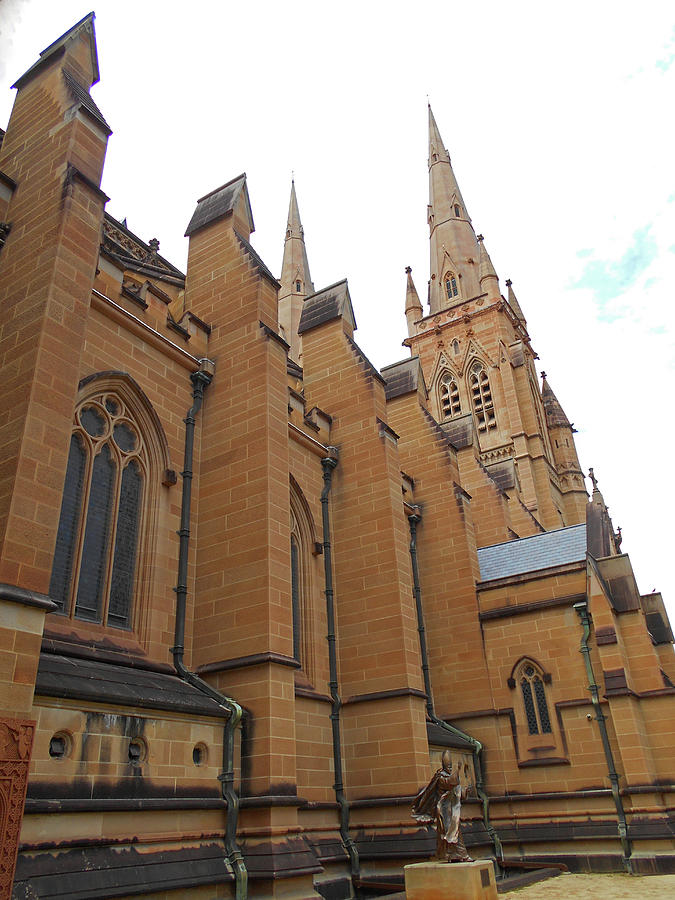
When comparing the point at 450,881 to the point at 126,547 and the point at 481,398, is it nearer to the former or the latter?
the point at 126,547

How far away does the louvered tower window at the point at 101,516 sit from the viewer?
987 cm

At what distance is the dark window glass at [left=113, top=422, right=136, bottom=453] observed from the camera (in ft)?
37.2

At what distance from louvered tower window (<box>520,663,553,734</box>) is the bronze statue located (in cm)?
639

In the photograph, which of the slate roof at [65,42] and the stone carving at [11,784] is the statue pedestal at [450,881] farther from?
the slate roof at [65,42]

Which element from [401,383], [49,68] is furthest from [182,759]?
[401,383]

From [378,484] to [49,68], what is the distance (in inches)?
390

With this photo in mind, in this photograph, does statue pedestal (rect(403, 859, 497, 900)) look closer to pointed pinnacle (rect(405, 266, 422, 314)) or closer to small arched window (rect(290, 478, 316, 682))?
small arched window (rect(290, 478, 316, 682))

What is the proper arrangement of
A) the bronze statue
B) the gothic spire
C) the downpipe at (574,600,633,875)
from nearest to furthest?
the bronze statue → the downpipe at (574,600,633,875) → the gothic spire

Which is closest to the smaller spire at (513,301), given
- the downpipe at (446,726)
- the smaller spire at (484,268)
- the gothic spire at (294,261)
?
the smaller spire at (484,268)

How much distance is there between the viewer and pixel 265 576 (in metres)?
10.8

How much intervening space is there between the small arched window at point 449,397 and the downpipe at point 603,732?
32899 mm

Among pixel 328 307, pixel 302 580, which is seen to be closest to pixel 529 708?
pixel 302 580

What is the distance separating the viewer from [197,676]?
10.7 meters

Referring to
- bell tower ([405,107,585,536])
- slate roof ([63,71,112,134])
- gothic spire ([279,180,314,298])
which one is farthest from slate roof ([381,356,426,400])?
gothic spire ([279,180,314,298])
